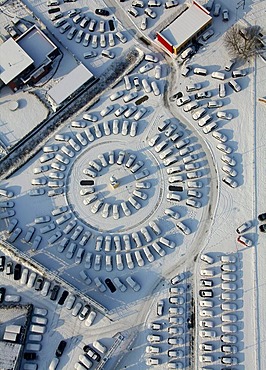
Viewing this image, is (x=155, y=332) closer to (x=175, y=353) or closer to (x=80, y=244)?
(x=175, y=353)

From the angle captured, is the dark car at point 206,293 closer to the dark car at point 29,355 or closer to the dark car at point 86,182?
the dark car at point 86,182

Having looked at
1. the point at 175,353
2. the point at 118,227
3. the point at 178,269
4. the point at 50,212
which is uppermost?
the point at 50,212

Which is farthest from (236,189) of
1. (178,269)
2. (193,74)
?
(193,74)

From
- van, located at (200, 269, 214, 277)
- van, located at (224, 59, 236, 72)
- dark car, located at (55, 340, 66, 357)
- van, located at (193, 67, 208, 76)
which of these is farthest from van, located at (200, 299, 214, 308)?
van, located at (224, 59, 236, 72)

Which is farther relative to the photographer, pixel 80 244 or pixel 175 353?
pixel 80 244

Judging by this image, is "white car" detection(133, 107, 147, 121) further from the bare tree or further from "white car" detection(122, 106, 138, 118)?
the bare tree

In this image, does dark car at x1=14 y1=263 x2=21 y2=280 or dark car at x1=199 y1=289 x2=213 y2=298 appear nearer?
dark car at x1=199 y1=289 x2=213 y2=298
